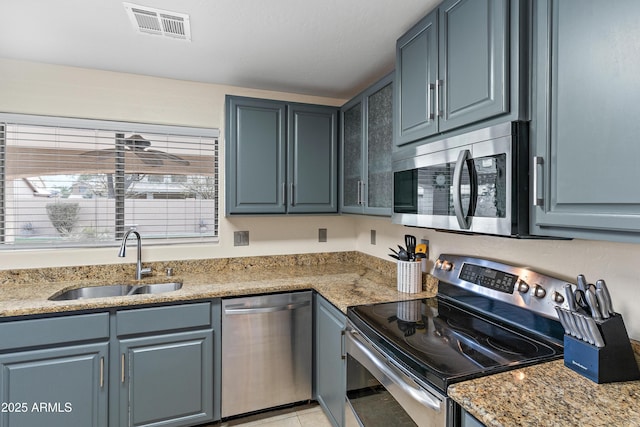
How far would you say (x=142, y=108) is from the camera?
97.2 inches

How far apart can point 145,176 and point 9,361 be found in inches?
52.7

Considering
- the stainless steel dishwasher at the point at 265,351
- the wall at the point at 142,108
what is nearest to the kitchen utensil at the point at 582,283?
the stainless steel dishwasher at the point at 265,351

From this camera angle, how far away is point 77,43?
1.97 m

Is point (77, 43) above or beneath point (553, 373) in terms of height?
above

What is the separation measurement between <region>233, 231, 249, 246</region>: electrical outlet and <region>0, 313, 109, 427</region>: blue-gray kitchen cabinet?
105cm

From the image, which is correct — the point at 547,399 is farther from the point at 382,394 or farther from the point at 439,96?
the point at 439,96

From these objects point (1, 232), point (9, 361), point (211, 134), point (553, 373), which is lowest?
point (9, 361)

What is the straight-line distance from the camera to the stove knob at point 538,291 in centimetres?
132

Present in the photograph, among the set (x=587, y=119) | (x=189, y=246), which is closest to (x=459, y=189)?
(x=587, y=119)

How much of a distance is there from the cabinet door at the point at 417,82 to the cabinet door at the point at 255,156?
3.31 feet

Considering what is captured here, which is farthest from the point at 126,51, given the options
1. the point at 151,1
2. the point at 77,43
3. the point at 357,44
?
the point at 357,44

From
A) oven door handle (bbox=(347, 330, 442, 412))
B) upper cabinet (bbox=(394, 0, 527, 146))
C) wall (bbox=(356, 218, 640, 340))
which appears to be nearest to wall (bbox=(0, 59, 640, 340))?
wall (bbox=(356, 218, 640, 340))

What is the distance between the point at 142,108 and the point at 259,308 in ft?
5.52

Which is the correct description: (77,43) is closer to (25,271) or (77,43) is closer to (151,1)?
(151,1)
